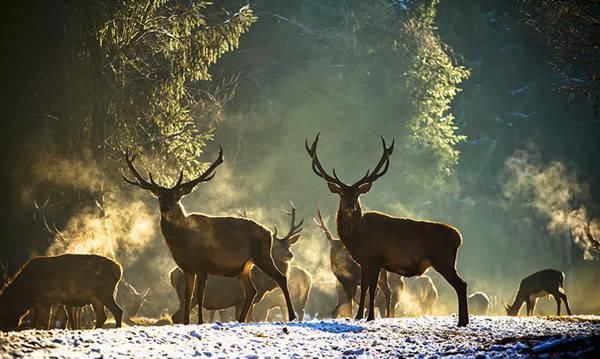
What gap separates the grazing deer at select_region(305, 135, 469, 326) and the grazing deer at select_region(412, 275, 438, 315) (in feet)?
51.3

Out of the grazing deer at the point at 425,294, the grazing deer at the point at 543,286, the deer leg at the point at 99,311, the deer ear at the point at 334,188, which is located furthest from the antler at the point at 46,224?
the grazing deer at the point at 425,294

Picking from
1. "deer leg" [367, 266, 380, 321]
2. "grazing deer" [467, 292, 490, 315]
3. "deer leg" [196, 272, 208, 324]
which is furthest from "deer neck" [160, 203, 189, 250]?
"grazing deer" [467, 292, 490, 315]

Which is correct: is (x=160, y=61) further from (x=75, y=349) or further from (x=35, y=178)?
(x=75, y=349)

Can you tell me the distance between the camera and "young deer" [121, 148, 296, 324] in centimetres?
1245

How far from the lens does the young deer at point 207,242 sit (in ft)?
40.9

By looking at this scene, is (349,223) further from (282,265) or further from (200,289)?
(282,265)

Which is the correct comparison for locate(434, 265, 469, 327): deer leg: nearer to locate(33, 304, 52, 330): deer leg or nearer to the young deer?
the young deer

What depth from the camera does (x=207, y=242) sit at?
12586 millimetres

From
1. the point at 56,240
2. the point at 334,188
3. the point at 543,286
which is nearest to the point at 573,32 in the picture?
the point at 334,188

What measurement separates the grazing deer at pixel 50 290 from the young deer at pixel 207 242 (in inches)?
90.5

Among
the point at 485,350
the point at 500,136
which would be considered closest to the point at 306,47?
the point at 500,136

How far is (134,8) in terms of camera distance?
19500 millimetres

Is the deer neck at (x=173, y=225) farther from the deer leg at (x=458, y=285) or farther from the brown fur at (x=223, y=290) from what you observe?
the deer leg at (x=458, y=285)

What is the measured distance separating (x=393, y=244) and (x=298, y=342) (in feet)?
13.2
